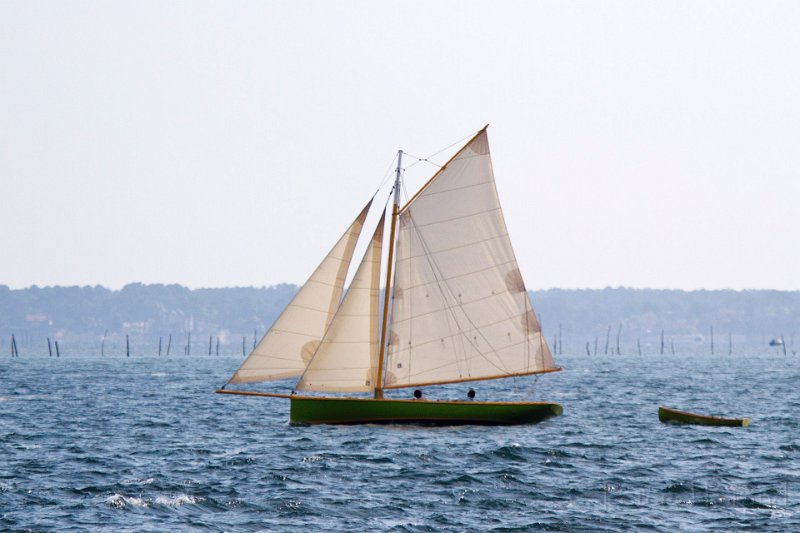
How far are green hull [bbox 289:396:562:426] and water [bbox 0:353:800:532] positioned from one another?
0.47m

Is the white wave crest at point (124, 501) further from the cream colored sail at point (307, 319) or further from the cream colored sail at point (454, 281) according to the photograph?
the cream colored sail at point (454, 281)

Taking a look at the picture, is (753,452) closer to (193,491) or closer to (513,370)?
(513,370)

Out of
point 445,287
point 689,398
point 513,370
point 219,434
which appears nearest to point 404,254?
point 445,287

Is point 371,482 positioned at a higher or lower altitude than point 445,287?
lower

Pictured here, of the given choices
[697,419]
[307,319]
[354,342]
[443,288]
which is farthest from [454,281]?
[697,419]

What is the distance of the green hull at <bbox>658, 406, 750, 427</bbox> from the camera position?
48562 millimetres

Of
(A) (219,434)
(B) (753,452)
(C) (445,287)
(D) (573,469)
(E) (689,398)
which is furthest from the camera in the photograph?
(E) (689,398)

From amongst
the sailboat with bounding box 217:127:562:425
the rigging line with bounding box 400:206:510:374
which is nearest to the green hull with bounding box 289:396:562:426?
the sailboat with bounding box 217:127:562:425

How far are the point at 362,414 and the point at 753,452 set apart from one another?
14.0 m

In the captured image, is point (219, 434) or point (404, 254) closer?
point (404, 254)

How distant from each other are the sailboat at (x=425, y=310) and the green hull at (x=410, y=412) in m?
0.05

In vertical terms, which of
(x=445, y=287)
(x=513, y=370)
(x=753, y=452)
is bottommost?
(x=753, y=452)

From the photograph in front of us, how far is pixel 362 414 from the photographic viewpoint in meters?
42.7

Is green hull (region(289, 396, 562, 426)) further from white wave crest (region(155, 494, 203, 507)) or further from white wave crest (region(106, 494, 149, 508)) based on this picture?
white wave crest (region(106, 494, 149, 508))
